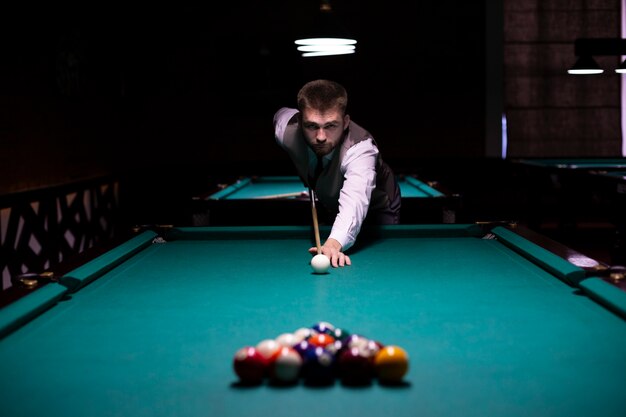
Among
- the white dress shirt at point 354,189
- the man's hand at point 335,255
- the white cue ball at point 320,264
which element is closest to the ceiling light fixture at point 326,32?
the white dress shirt at point 354,189

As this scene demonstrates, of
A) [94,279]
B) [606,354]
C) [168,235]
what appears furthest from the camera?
[168,235]

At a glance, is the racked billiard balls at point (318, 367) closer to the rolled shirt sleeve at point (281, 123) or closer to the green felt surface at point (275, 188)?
the rolled shirt sleeve at point (281, 123)

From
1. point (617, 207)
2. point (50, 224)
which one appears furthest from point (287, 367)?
point (50, 224)

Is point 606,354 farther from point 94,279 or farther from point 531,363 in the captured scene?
point 94,279

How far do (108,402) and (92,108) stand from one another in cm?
586

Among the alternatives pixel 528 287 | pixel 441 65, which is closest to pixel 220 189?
pixel 528 287

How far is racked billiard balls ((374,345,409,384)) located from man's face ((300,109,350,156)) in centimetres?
182

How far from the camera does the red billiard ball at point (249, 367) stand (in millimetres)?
1176

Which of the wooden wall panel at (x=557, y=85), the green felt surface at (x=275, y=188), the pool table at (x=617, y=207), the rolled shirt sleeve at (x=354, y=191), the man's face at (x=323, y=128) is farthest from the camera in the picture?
the wooden wall panel at (x=557, y=85)

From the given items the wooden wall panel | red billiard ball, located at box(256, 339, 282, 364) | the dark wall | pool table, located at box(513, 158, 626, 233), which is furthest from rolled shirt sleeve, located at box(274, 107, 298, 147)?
the wooden wall panel

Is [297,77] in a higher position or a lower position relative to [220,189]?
higher

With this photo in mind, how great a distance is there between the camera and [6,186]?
188 inches

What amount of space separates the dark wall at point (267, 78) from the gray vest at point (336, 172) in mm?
4188

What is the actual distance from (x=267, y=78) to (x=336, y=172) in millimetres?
4692
